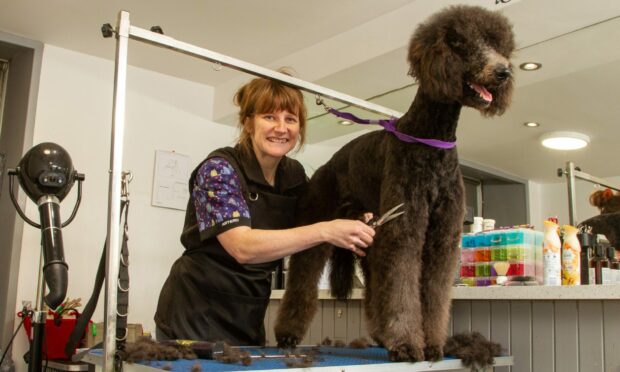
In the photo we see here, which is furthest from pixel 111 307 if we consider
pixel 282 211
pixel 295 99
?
pixel 295 99

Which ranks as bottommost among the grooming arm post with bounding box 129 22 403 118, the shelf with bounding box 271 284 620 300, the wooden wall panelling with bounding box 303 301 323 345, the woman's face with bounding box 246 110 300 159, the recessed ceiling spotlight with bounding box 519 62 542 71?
the wooden wall panelling with bounding box 303 301 323 345

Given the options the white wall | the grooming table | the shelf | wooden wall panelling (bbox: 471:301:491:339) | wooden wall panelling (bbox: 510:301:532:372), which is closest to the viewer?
the grooming table

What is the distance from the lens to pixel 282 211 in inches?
62.7

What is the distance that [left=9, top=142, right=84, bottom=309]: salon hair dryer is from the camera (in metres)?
1.27

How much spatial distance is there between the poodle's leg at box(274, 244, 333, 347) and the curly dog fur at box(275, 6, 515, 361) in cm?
24

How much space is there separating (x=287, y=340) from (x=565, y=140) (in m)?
1.45

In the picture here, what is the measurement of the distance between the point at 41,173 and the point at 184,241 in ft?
1.22

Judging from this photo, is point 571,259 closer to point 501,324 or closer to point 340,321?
point 501,324

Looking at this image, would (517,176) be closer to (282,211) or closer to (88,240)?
(282,211)

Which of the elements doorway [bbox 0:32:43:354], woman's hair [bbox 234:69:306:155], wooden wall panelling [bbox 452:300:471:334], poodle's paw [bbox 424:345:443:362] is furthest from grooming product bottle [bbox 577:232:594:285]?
doorway [bbox 0:32:43:354]

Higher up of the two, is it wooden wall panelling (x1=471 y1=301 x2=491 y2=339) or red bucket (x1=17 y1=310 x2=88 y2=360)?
wooden wall panelling (x1=471 y1=301 x2=491 y2=339)

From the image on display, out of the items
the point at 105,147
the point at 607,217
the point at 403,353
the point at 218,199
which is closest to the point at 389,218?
the point at 403,353

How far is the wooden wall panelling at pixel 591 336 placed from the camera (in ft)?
4.80

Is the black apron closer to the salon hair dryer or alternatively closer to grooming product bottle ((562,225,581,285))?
the salon hair dryer
